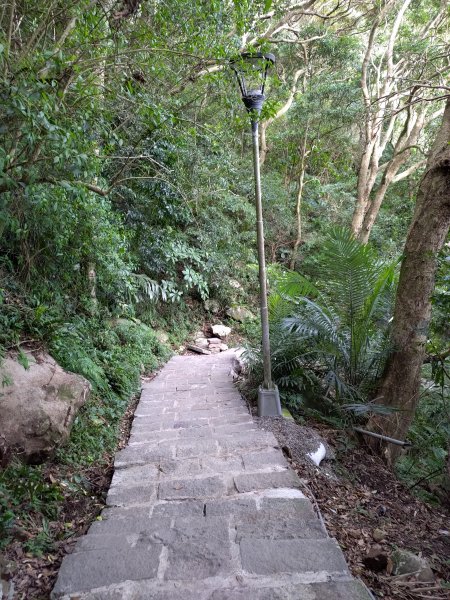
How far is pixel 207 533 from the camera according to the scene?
70.9 inches

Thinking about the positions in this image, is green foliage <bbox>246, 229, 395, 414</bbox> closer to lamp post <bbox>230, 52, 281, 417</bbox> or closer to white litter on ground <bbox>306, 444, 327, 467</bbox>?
lamp post <bbox>230, 52, 281, 417</bbox>

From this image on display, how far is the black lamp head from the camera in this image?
3.21m

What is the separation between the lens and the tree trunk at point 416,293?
128 inches

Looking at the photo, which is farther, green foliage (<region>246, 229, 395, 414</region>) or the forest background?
green foliage (<region>246, 229, 395, 414</region>)

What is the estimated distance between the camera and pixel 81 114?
2.96m

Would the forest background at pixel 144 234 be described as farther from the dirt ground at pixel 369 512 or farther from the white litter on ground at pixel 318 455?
the white litter on ground at pixel 318 455

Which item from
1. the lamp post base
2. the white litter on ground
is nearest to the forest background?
the lamp post base

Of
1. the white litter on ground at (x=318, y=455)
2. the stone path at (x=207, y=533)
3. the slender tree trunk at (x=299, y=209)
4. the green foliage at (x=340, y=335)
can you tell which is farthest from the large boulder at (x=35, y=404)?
the slender tree trunk at (x=299, y=209)

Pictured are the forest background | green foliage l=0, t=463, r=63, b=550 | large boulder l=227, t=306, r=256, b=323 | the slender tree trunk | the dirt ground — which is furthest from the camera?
the slender tree trunk

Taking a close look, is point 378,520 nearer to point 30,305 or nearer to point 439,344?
point 439,344

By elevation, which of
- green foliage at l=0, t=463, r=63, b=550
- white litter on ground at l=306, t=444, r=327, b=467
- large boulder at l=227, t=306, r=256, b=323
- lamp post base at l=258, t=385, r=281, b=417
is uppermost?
green foliage at l=0, t=463, r=63, b=550

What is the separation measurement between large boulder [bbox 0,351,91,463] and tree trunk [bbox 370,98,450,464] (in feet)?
8.90

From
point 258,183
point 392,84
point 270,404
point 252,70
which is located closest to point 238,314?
point 270,404

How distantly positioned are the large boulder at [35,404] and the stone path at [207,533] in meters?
0.51
